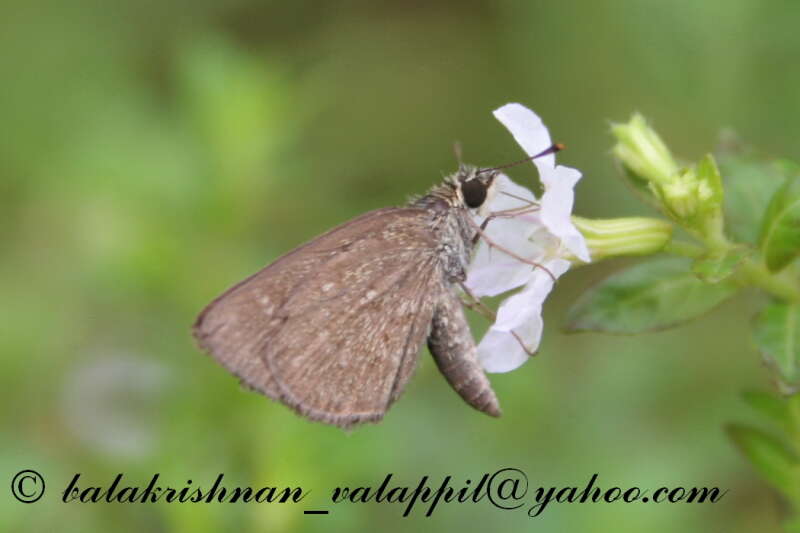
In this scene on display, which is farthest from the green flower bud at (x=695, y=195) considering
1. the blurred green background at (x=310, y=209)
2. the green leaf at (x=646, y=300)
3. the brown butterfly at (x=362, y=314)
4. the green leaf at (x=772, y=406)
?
the blurred green background at (x=310, y=209)

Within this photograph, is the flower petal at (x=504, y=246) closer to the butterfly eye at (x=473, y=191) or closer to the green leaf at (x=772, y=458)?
the butterfly eye at (x=473, y=191)

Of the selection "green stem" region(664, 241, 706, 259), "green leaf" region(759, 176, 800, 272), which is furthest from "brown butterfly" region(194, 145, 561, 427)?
"green leaf" region(759, 176, 800, 272)

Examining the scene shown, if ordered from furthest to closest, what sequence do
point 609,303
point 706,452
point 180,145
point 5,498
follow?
point 180,145 < point 706,452 < point 5,498 < point 609,303

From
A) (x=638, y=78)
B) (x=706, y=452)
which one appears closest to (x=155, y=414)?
(x=706, y=452)

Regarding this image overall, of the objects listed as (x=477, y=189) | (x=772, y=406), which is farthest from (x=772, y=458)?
(x=477, y=189)

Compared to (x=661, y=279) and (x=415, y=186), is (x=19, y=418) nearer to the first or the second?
(x=415, y=186)

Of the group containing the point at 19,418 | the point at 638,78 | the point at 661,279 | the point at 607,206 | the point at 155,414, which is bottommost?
the point at 19,418

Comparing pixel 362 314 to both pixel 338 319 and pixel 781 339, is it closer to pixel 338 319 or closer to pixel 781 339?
pixel 338 319

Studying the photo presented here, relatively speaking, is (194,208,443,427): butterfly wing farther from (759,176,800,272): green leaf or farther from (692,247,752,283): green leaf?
(759,176,800,272): green leaf

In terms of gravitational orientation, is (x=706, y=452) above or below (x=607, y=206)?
below
